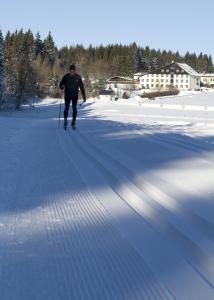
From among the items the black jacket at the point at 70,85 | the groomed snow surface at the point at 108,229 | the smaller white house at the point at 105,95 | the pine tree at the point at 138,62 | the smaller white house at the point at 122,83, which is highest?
the pine tree at the point at 138,62

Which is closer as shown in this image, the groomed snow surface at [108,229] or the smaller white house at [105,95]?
the groomed snow surface at [108,229]

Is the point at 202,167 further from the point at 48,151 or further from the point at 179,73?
the point at 179,73

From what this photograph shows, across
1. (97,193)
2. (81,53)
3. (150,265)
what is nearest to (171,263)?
(150,265)

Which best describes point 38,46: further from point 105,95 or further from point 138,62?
point 138,62

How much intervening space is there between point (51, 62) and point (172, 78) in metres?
45.6

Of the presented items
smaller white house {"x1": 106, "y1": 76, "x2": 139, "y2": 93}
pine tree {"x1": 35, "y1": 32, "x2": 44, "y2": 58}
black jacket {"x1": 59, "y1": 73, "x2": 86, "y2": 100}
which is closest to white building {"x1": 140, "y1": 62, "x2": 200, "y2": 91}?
smaller white house {"x1": 106, "y1": 76, "x2": 139, "y2": 93}

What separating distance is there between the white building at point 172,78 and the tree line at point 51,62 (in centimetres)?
1351

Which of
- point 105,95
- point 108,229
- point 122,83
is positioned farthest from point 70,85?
point 122,83

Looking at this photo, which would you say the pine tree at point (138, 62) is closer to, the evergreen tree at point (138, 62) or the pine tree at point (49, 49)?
the evergreen tree at point (138, 62)

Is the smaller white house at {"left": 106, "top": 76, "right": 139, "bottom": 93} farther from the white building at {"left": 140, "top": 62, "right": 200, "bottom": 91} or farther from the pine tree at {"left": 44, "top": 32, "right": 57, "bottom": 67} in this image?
the pine tree at {"left": 44, "top": 32, "right": 57, "bottom": 67}

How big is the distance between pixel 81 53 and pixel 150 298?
605 feet

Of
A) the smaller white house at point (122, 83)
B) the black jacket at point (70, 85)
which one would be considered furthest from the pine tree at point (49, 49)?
the black jacket at point (70, 85)

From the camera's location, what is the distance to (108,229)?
4.33 metres

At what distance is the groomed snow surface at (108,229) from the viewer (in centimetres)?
317
